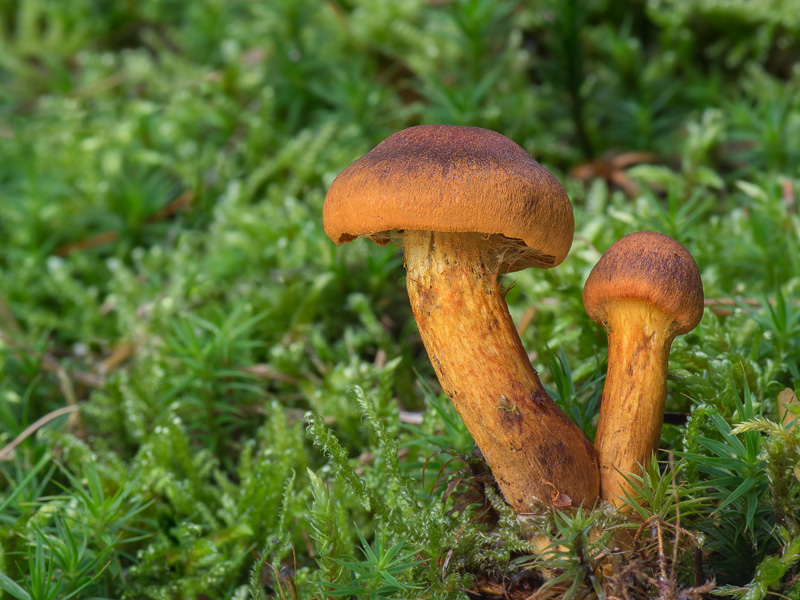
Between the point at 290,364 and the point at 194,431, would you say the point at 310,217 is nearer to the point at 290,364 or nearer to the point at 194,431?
the point at 290,364

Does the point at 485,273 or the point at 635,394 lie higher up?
the point at 485,273

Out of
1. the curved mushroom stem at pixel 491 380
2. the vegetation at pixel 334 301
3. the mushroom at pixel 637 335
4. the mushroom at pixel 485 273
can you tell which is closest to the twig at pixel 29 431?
the vegetation at pixel 334 301

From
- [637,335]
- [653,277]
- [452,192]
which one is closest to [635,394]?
[637,335]

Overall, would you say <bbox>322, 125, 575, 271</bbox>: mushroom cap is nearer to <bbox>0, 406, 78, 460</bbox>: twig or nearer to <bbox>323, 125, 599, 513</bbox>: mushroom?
<bbox>323, 125, 599, 513</bbox>: mushroom

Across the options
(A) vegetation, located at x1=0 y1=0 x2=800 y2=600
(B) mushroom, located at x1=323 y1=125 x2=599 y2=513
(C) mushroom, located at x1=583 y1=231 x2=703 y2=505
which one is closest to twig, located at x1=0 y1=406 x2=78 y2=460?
(A) vegetation, located at x1=0 y1=0 x2=800 y2=600

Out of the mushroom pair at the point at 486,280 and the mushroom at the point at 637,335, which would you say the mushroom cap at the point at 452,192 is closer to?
the mushroom pair at the point at 486,280

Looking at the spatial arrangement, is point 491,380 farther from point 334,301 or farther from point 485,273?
point 334,301

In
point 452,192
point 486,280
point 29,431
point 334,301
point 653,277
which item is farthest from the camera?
point 334,301

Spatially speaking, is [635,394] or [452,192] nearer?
[452,192]
